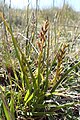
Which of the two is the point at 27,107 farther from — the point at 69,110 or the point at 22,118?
the point at 69,110

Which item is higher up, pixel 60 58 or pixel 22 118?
pixel 60 58

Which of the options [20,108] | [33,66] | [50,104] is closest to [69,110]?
[50,104]

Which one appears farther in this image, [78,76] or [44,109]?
[78,76]

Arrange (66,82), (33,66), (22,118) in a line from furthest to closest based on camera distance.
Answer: (33,66), (66,82), (22,118)

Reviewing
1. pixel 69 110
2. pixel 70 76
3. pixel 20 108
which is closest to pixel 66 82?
pixel 70 76

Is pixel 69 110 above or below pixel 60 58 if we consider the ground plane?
below

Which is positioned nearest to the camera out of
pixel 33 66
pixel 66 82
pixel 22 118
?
pixel 22 118

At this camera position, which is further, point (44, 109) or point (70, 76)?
point (70, 76)

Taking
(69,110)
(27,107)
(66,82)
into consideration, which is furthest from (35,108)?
(66,82)

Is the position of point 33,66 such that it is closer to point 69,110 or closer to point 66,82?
point 66,82
